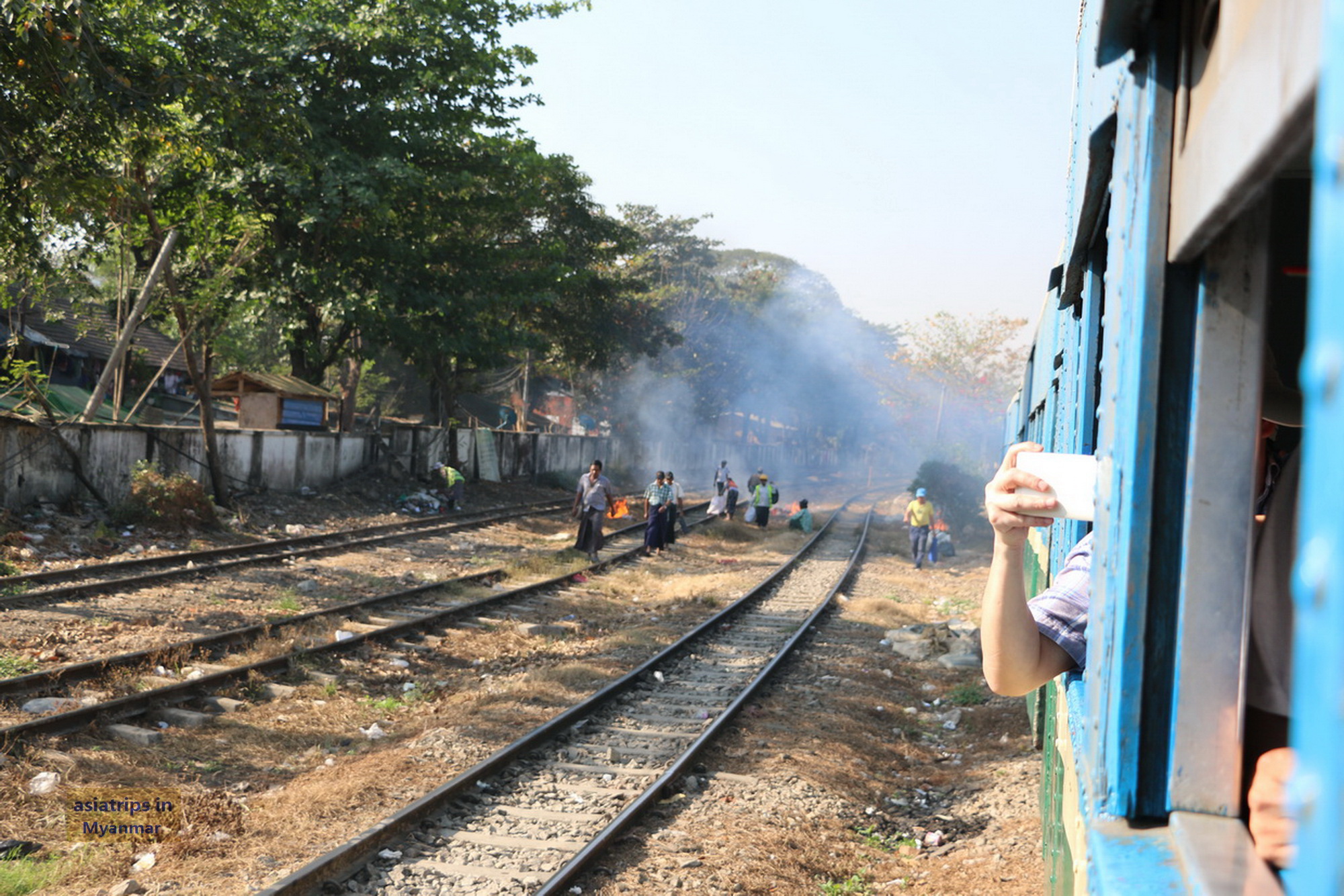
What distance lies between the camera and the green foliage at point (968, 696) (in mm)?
10117

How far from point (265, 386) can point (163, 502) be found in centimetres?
744

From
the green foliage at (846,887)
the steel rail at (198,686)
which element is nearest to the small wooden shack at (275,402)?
the steel rail at (198,686)

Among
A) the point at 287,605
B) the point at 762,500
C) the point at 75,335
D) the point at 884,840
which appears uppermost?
the point at 75,335

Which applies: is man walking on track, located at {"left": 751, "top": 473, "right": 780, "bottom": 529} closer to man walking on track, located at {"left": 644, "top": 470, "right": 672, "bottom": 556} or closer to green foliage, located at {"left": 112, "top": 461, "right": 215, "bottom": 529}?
man walking on track, located at {"left": 644, "top": 470, "right": 672, "bottom": 556}

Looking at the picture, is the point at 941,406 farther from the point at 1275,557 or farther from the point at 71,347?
the point at 1275,557

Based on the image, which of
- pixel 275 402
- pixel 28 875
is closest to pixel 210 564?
pixel 28 875

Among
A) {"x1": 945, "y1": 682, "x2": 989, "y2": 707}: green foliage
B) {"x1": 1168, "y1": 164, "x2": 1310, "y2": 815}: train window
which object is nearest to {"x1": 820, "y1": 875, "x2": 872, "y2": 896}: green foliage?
{"x1": 945, "y1": 682, "x2": 989, "y2": 707}: green foliage

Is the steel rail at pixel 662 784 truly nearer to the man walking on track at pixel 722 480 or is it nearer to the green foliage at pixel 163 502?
the green foliage at pixel 163 502

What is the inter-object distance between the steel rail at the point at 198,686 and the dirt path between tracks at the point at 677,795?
224 mm

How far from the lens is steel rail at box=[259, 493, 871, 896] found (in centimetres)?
501

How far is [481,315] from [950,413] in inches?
1340

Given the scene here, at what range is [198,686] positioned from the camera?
822cm

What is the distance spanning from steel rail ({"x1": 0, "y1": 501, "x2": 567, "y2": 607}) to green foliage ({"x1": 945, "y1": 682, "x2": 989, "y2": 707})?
9060 millimetres

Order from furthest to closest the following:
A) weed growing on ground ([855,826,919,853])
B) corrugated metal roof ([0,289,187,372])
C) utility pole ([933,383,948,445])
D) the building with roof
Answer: utility pole ([933,383,948,445]) < the building with roof < corrugated metal roof ([0,289,187,372]) < weed growing on ground ([855,826,919,853])
